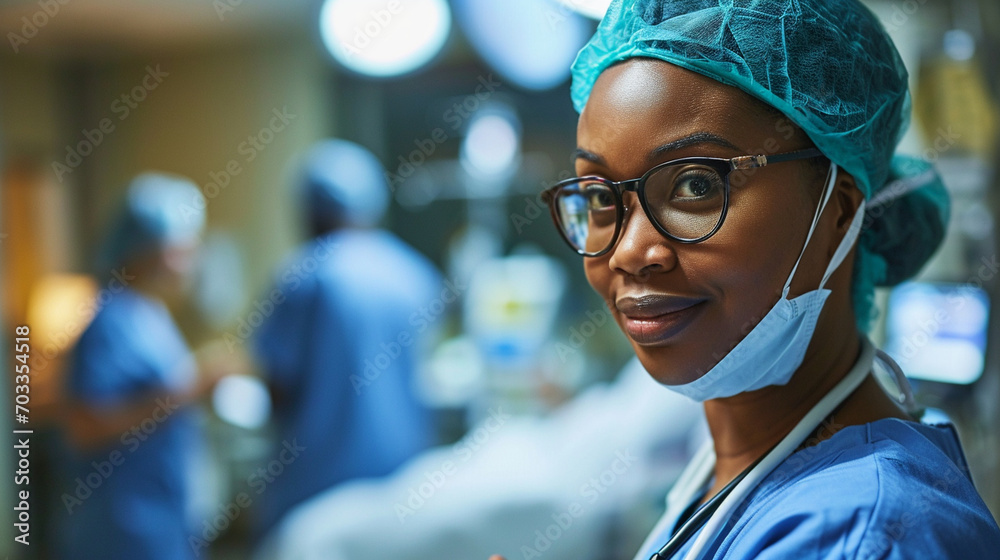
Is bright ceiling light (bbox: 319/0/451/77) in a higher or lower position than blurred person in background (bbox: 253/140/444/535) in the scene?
higher

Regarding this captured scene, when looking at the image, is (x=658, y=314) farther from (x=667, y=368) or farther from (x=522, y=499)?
(x=522, y=499)

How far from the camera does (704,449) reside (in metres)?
0.97

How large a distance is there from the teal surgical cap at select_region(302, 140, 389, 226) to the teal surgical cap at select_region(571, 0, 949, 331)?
1834mm

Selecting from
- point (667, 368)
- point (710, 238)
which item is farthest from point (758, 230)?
point (667, 368)

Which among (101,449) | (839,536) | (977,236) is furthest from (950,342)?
(101,449)

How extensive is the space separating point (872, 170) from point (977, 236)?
1.06 m

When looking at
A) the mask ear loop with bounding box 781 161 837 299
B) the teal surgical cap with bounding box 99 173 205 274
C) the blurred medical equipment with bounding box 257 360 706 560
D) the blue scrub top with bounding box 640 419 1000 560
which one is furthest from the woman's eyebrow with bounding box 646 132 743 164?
the teal surgical cap with bounding box 99 173 205 274

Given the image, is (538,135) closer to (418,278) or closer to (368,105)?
(368,105)

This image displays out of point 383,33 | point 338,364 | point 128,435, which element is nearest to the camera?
point 128,435

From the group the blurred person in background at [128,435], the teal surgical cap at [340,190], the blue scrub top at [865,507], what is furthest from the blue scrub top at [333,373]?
the blue scrub top at [865,507]

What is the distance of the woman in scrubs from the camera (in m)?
0.70

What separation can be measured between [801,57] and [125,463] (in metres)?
2.23

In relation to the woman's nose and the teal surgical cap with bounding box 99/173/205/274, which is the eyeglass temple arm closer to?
the woman's nose

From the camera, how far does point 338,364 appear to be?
2373 mm
